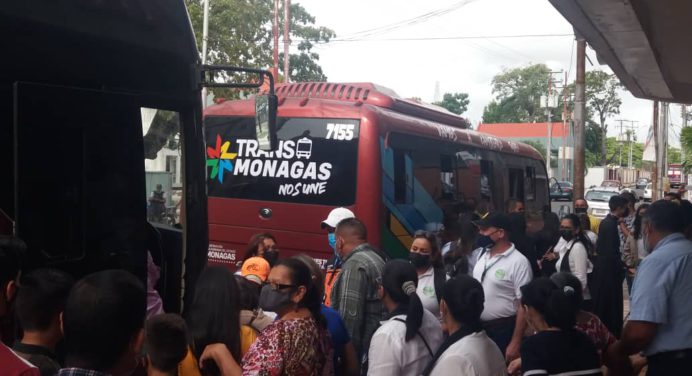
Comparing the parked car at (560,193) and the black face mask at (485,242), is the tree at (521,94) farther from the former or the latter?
the black face mask at (485,242)

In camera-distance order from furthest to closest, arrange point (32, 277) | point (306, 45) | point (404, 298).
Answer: point (306, 45) → point (404, 298) → point (32, 277)

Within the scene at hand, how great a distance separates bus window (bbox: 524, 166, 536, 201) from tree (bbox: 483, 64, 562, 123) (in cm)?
8224

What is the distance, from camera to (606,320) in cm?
840

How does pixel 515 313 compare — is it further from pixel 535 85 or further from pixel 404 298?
pixel 535 85

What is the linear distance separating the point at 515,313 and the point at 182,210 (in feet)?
8.52

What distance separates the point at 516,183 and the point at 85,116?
13319mm

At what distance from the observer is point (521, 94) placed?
102938 mm

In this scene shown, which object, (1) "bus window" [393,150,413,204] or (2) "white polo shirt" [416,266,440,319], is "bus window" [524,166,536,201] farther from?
(2) "white polo shirt" [416,266,440,319]

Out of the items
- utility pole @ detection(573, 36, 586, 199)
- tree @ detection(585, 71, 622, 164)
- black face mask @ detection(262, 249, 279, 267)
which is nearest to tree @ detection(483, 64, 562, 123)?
tree @ detection(585, 71, 622, 164)

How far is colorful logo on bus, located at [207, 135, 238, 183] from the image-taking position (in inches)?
410

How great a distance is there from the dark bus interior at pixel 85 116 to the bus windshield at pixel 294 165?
436 cm

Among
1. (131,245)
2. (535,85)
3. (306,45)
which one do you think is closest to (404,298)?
(131,245)

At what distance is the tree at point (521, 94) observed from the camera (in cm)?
9944

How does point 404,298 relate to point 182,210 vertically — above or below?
below
